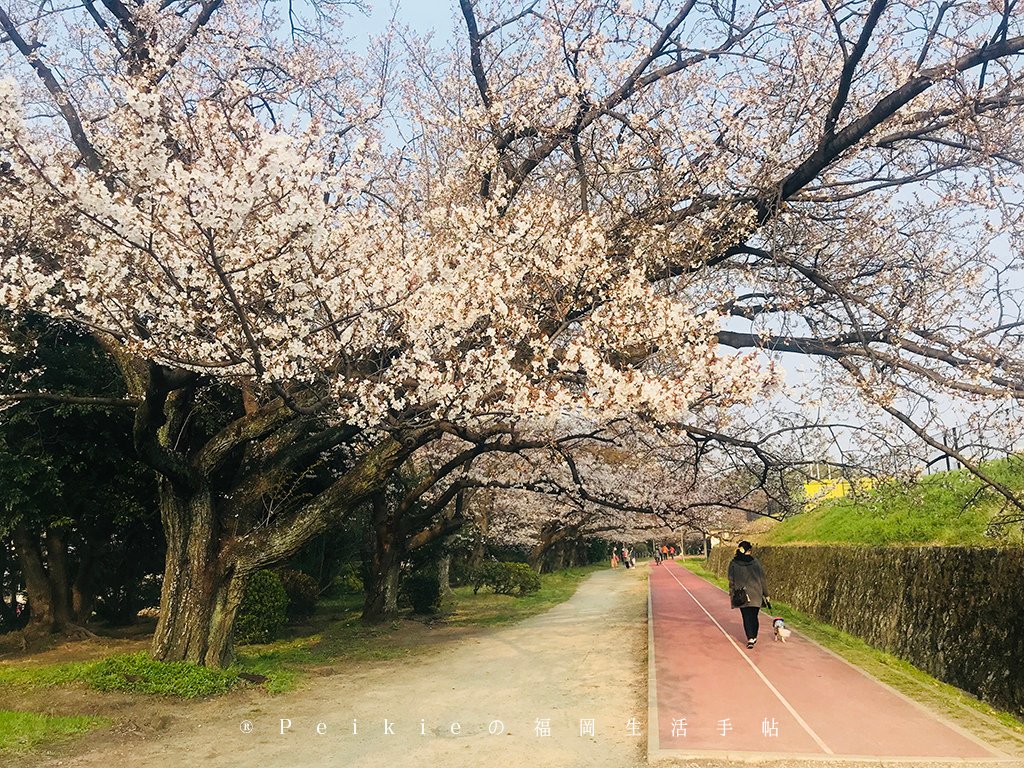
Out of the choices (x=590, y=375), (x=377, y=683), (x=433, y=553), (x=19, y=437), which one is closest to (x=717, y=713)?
(x=590, y=375)

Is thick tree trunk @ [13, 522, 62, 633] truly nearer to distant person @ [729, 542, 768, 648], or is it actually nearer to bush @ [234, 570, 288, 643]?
bush @ [234, 570, 288, 643]

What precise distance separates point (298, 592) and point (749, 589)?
1195cm

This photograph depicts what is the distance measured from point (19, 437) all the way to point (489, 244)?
10.0 meters

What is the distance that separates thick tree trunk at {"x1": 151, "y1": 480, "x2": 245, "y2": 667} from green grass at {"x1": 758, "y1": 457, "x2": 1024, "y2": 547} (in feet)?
30.6

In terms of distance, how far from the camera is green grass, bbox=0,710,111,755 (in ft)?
23.6

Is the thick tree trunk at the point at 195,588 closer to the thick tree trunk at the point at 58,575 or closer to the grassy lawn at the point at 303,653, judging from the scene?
the grassy lawn at the point at 303,653

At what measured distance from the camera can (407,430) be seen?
10.1 meters

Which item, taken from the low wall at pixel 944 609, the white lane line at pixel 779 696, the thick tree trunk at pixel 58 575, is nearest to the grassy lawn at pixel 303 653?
the thick tree trunk at pixel 58 575

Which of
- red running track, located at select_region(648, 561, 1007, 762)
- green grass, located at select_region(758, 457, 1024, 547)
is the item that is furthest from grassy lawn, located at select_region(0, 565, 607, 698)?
green grass, located at select_region(758, 457, 1024, 547)

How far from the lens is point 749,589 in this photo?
41.8ft

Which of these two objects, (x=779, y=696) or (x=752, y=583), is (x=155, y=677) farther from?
(x=752, y=583)

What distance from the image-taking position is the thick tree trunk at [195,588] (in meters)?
10.4

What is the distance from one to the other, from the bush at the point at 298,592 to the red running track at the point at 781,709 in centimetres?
993

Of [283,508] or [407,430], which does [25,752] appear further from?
[283,508]
